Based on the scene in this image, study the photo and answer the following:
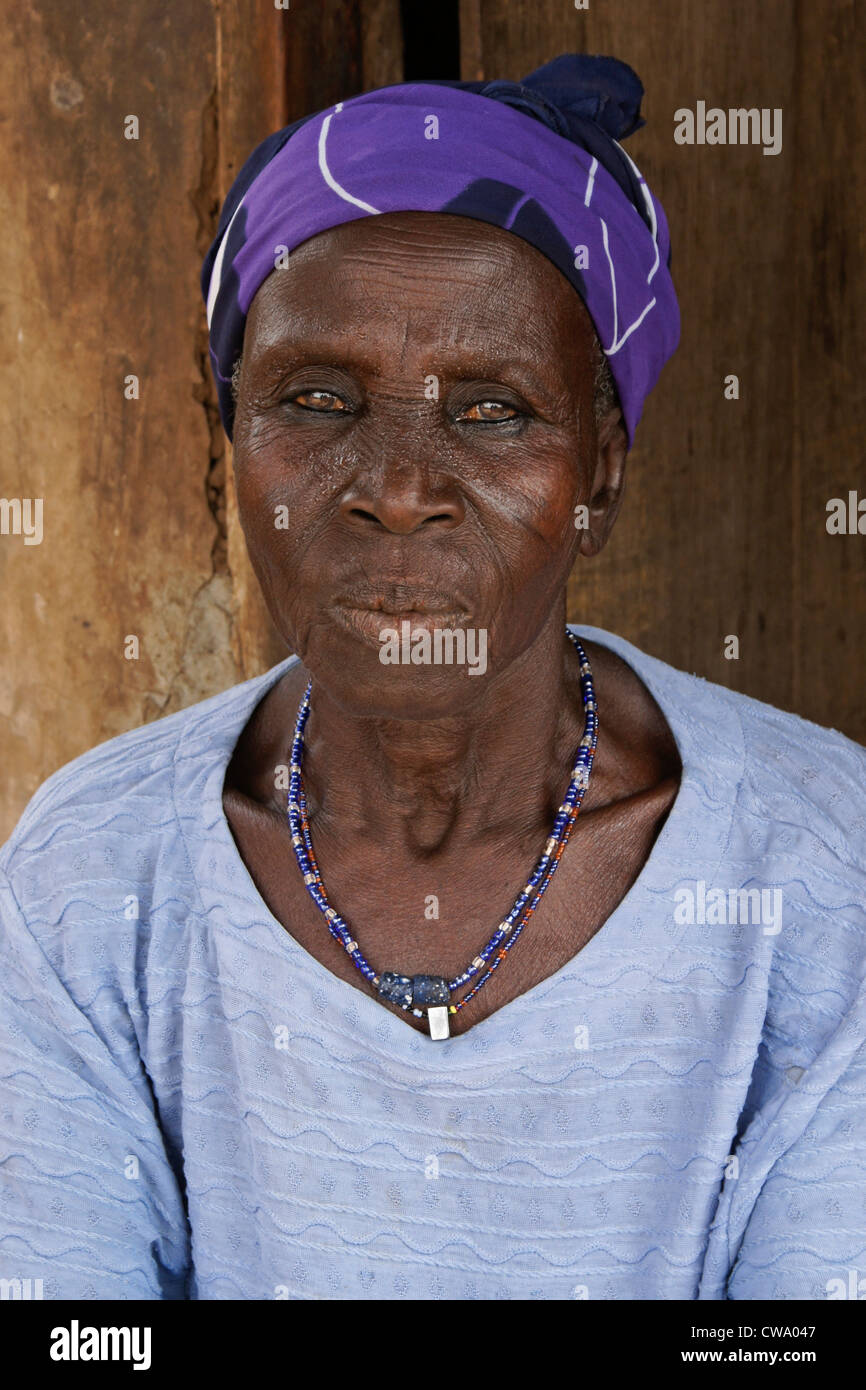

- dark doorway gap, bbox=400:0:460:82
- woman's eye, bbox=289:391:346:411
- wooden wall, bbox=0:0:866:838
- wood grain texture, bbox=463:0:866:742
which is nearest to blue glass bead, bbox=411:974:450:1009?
woman's eye, bbox=289:391:346:411

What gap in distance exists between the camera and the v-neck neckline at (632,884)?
69.8 inches

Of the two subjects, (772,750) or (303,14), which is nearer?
(772,750)

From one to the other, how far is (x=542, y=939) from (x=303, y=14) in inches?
58.6

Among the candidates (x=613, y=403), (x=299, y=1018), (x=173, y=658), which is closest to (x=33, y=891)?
(x=299, y=1018)

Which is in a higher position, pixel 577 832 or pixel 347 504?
pixel 347 504

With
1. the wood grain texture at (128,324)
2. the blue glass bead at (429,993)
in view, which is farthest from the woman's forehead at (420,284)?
the wood grain texture at (128,324)

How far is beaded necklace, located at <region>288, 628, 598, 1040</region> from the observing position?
1.81 m

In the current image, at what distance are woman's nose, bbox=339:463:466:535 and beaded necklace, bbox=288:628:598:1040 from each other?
1.51ft

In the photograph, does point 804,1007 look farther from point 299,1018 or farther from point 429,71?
point 429,71

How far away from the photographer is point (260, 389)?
168cm

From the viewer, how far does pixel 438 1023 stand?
178 centimetres

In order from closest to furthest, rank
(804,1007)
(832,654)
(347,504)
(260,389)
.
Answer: (347,504) → (260,389) → (804,1007) → (832,654)

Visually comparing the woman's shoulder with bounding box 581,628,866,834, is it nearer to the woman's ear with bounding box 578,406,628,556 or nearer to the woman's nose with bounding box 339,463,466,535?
the woman's ear with bounding box 578,406,628,556

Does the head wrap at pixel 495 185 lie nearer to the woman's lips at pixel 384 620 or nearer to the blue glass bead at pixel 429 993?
the woman's lips at pixel 384 620
